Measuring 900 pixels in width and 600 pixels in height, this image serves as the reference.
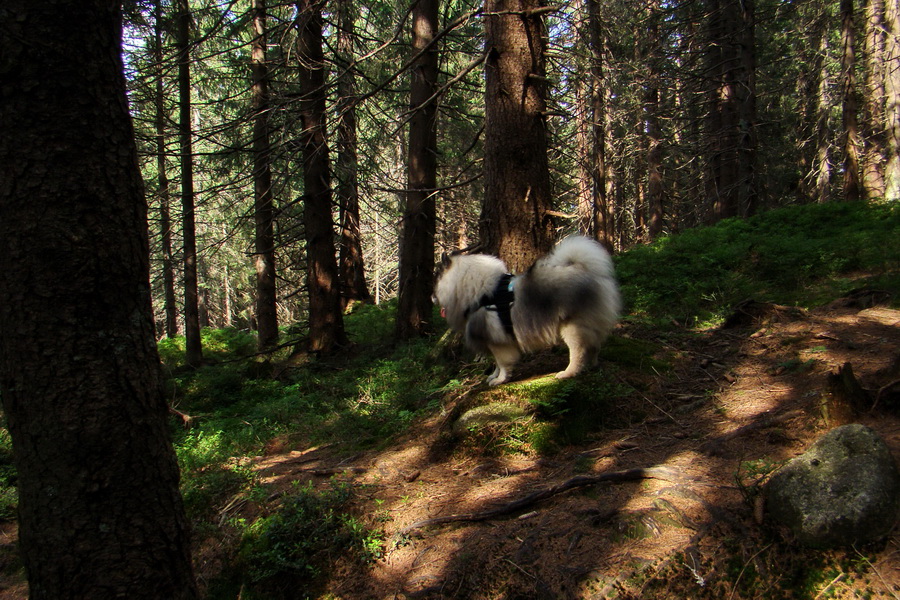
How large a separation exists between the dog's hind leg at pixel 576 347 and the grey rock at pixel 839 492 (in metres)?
2.40

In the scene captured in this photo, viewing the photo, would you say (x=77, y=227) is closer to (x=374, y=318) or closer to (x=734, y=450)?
(x=734, y=450)

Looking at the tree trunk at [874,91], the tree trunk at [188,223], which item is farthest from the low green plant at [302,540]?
the tree trunk at [874,91]

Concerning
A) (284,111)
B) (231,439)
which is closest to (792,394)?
(231,439)

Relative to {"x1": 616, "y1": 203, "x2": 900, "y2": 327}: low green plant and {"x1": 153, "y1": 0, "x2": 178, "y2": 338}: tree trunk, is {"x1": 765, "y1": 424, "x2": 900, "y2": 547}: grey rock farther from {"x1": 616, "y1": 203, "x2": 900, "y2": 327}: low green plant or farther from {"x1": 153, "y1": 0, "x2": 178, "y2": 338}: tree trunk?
{"x1": 153, "y1": 0, "x2": 178, "y2": 338}: tree trunk

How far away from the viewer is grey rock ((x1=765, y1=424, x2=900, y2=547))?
7.54 ft

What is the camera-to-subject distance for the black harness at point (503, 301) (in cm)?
516

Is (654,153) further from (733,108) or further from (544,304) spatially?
(544,304)

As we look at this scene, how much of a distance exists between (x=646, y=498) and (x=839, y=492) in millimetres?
1019

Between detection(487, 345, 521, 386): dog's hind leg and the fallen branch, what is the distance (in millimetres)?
1980

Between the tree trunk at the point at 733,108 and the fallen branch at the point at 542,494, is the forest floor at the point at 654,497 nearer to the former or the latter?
the fallen branch at the point at 542,494

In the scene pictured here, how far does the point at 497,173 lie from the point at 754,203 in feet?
37.1

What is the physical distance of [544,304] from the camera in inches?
195

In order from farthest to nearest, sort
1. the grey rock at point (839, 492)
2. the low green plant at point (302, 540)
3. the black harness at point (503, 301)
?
the black harness at point (503, 301) < the low green plant at point (302, 540) < the grey rock at point (839, 492)

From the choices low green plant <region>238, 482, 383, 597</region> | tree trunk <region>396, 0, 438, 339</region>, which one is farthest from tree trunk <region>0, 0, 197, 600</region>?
tree trunk <region>396, 0, 438, 339</region>
